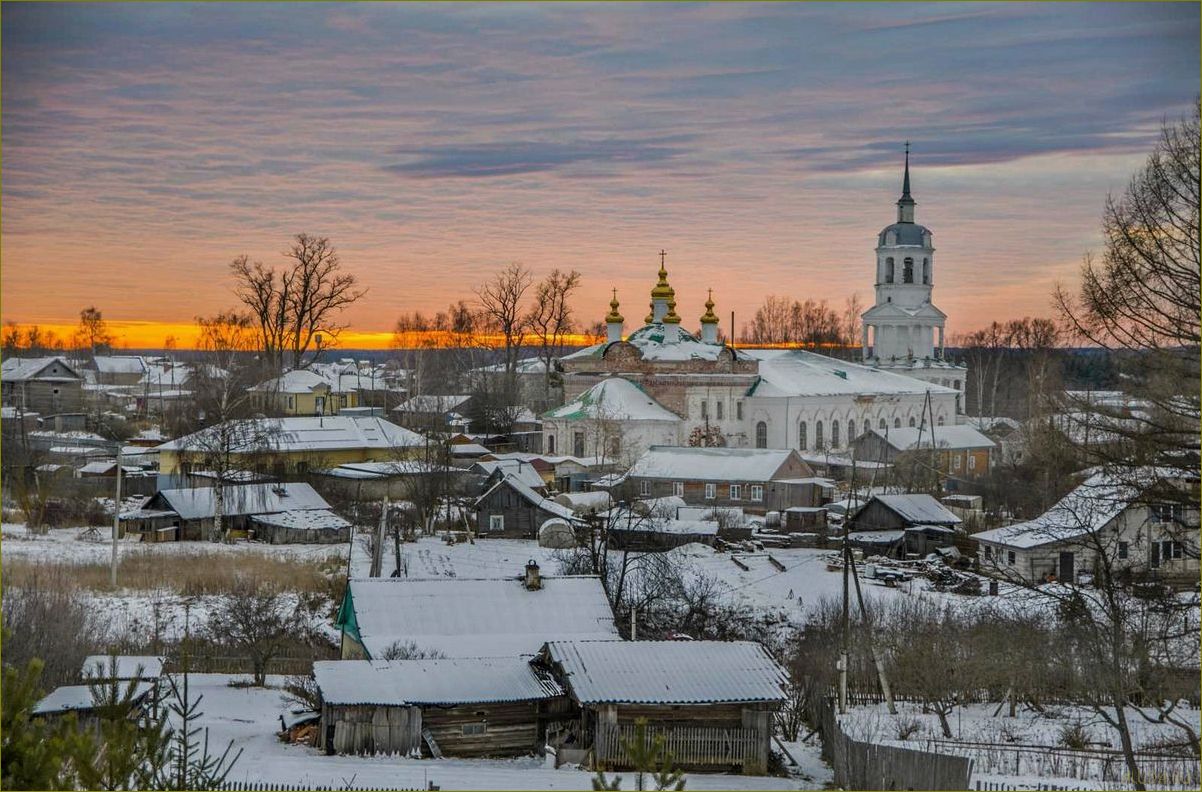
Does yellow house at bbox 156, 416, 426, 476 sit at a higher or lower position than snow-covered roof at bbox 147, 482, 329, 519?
higher

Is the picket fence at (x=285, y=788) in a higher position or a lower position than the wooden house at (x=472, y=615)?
lower

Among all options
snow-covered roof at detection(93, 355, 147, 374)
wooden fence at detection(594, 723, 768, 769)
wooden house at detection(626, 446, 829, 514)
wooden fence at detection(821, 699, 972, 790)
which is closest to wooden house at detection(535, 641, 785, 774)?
wooden fence at detection(594, 723, 768, 769)

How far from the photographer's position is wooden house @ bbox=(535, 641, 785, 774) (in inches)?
499

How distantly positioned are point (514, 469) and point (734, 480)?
544 centimetres

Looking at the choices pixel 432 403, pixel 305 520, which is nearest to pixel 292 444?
pixel 305 520

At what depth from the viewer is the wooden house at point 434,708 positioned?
1284 centimetres

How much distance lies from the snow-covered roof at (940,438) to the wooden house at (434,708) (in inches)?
957

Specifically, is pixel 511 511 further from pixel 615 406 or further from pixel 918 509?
pixel 615 406

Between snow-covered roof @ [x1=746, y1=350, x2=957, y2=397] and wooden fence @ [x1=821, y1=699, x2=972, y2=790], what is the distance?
2699 cm

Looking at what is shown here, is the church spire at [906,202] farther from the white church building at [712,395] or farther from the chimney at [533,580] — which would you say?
the chimney at [533,580]

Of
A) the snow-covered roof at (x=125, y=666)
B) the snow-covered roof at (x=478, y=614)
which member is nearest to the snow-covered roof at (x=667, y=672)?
the snow-covered roof at (x=478, y=614)

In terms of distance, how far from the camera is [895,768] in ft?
35.9

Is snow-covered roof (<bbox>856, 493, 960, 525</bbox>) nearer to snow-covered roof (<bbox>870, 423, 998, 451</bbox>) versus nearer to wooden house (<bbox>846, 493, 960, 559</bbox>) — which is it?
wooden house (<bbox>846, 493, 960, 559</bbox>)

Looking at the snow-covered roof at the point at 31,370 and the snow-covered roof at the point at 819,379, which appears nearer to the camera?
the snow-covered roof at the point at 819,379
